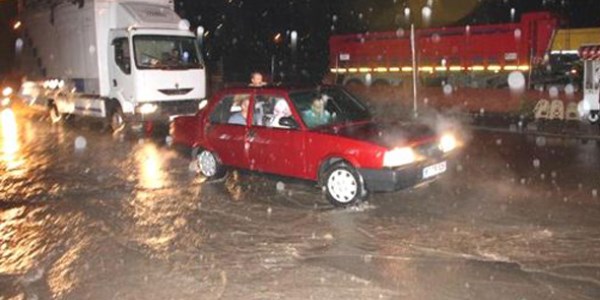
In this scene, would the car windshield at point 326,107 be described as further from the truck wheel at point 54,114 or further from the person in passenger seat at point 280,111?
the truck wheel at point 54,114

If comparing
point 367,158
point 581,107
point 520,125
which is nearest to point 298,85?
point 367,158

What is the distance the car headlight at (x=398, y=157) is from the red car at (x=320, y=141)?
0.01m

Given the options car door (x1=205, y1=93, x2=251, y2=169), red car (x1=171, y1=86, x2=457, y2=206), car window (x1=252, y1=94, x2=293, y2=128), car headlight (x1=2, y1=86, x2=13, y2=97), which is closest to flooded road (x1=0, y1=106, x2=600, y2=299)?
red car (x1=171, y1=86, x2=457, y2=206)

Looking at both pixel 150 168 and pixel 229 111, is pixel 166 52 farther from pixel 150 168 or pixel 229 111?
pixel 229 111

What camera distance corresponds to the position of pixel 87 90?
16.5m

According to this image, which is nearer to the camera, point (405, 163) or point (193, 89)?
point (405, 163)

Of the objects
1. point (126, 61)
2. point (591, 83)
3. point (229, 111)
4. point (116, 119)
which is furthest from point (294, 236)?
point (591, 83)

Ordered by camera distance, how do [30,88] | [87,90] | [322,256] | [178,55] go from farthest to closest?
[30,88] → [87,90] → [178,55] → [322,256]

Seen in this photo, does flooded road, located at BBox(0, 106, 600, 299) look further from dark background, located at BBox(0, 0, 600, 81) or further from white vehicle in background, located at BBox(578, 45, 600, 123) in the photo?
dark background, located at BBox(0, 0, 600, 81)

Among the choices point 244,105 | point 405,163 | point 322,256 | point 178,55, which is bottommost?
point 322,256

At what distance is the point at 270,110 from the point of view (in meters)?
8.56

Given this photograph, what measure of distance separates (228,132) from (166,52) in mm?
6903

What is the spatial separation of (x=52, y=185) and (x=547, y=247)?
286 inches

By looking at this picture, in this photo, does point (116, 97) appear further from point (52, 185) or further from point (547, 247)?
point (547, 247)
